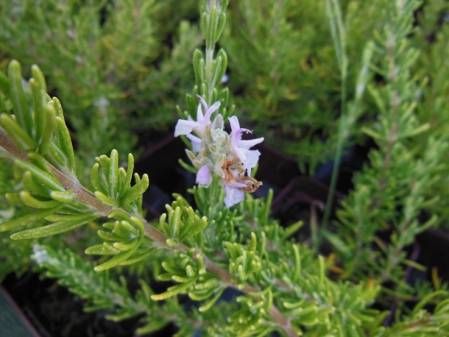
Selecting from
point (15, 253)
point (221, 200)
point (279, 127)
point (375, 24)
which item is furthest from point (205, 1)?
point (279, 127)

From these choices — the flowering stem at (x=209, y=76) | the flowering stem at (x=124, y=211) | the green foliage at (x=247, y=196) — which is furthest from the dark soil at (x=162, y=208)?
the flowering stem at (x=209, y=76)

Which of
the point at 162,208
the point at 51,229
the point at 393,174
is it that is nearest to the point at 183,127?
the point at 51,229

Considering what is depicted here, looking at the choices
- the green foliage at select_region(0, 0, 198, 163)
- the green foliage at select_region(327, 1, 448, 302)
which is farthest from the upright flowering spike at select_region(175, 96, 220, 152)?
the green foliage at select_region(0, 0, 198, 163)

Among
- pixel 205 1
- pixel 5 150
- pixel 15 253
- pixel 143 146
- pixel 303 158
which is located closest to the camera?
pixel 5 150

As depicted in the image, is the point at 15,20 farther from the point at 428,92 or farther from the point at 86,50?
the point at 428,92

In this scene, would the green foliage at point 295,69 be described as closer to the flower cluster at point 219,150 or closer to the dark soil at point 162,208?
the dark soil at point 162,208

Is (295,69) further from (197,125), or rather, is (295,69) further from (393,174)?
(197,125)
